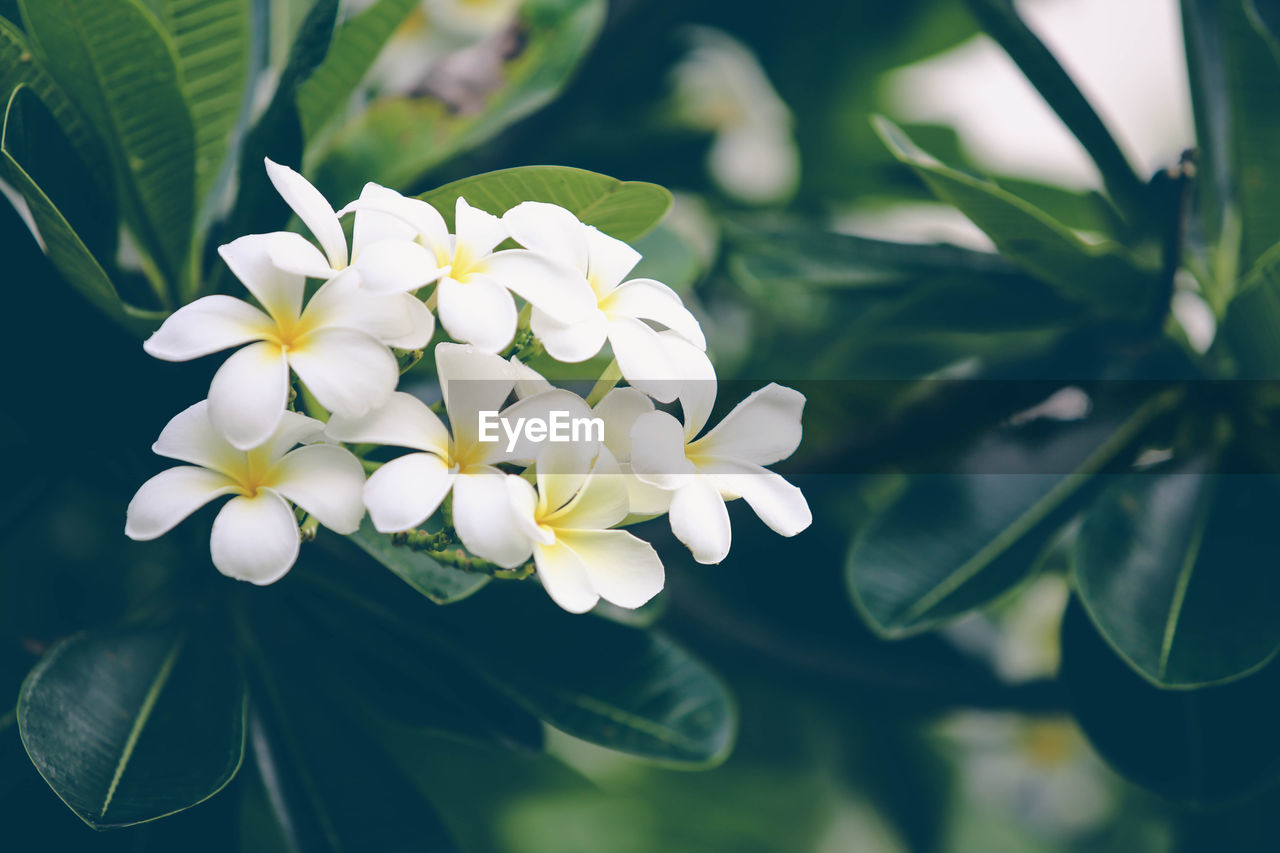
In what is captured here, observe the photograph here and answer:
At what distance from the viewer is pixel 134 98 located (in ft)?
1.94

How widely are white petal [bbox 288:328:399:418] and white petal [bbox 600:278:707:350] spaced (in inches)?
4.6

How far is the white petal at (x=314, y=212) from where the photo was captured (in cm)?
41

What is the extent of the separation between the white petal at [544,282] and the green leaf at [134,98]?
35 centimetres

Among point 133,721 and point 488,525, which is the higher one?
point 488,525

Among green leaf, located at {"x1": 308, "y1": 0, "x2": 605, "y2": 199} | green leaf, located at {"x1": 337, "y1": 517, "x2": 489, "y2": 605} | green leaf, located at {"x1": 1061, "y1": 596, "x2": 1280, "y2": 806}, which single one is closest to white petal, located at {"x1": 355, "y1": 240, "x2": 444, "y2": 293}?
green leaf, located at {"x1": 337, "y1": 517, "x2": 489, "y2": 605}

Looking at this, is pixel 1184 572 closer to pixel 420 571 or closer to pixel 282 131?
pixel 420 571

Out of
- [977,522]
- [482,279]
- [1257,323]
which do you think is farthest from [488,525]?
[1257,323]

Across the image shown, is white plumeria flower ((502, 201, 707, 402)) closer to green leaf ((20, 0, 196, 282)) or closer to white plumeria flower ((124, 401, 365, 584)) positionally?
white plumeria flower ((124, 401, 365, 584))

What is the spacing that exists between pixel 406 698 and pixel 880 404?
21.7 inches

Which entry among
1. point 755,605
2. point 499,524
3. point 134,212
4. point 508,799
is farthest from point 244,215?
point 508,799

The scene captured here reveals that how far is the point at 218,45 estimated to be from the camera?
671 mm

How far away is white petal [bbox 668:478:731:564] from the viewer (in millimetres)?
397

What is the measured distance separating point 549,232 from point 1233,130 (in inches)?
30.0

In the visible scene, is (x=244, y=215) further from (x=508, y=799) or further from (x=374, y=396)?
(x=508, y=799)
